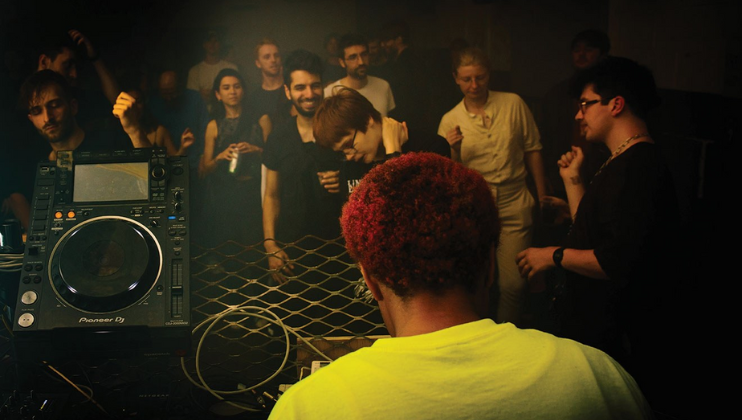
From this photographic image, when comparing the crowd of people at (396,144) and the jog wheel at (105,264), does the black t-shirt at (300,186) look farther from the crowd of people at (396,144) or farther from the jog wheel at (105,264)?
the jog wheel at (105,264)

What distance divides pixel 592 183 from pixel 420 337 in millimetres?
1301

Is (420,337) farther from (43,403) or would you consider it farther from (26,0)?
(26,0)

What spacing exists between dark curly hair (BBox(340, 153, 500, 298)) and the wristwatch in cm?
111

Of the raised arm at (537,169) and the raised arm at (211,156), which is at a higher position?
the raised arm at (211,156)

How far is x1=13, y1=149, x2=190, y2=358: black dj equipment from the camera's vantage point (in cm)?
162

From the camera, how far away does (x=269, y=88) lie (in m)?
1.91

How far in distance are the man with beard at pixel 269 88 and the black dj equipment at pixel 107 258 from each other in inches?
12.6

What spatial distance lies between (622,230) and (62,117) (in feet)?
5.90

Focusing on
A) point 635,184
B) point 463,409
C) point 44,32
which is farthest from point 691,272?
point 44,32

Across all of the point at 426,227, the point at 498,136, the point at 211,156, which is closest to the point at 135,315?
the point at 211,156

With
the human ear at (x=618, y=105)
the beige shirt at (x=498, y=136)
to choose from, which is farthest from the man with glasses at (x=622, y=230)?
the beige shirt at (x=498, y=136)

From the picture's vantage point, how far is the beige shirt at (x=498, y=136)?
1.96m

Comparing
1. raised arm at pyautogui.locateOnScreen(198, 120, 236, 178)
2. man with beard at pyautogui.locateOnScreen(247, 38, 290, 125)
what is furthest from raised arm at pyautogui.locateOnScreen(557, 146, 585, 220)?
raised arm at pyautogui.locateOnScreen(198, 120, 236, 178)

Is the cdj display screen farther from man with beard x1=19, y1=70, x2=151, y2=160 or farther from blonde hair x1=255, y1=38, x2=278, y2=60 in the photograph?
blonde hair x1=255, y1=38, x2=278, y2=60
